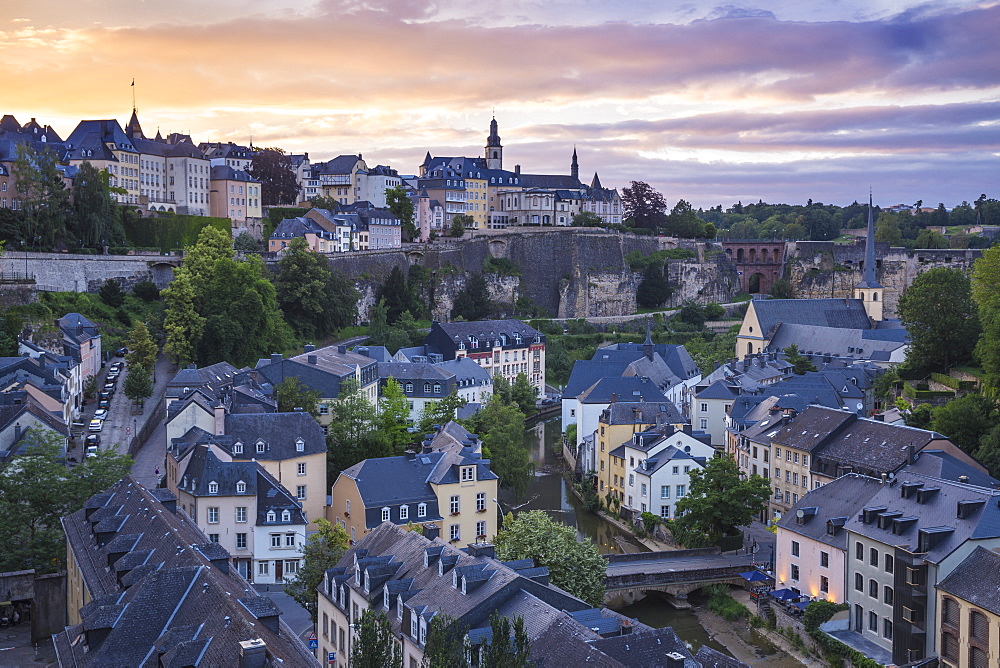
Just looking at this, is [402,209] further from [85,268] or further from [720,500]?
[720,500]

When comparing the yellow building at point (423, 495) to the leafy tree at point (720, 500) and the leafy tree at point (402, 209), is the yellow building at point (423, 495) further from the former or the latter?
the leafy tree at point (402, 209)

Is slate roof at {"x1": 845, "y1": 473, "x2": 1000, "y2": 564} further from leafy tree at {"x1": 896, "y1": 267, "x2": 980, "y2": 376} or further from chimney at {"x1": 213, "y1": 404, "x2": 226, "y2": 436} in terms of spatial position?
leafy tree at {"x1": 896, "y1": 267, "x2": 980, "y2": 376}

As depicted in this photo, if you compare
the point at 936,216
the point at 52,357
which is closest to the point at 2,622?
the point at 52,357

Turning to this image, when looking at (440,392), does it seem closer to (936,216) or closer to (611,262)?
(611,262)

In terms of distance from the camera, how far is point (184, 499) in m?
30.2

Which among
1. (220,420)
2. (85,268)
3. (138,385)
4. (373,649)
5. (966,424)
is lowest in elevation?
(966,424)

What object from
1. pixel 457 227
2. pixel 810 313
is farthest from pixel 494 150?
pixel 810 313

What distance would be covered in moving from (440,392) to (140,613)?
3208 cm

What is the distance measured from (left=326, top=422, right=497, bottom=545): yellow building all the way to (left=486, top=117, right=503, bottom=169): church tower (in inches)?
2909

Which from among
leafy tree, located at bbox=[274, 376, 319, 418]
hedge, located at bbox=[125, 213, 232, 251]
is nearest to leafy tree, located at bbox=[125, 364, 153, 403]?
leafy tree, located at bbox=[274, 376, 319, 418]

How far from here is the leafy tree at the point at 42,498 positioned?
2534 centimetres

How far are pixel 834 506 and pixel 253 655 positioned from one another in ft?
63.7

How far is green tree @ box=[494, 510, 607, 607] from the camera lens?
25953 millimetres

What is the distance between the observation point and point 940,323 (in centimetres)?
4619
